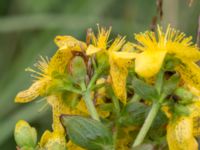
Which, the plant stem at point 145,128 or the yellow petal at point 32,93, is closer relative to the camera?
the plant stem at point 145,128

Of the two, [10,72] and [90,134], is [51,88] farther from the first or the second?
[10,72]

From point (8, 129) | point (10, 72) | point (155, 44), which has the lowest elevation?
point (8, 129)

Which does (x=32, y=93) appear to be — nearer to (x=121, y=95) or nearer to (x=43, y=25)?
(x=121, y=95)

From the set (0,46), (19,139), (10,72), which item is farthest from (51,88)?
(0,46)

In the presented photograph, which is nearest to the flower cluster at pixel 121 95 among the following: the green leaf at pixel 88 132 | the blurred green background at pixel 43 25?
the green leaf at pixel 88 132

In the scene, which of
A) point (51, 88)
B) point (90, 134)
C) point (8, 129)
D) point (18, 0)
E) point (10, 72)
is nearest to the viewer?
point (90, 134)

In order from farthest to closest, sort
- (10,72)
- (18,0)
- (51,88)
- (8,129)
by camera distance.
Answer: (18,0)
(10,72)
(8,129)
(51,88)

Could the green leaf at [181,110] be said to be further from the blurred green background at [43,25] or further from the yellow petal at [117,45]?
the blurred green background at [43,25]
